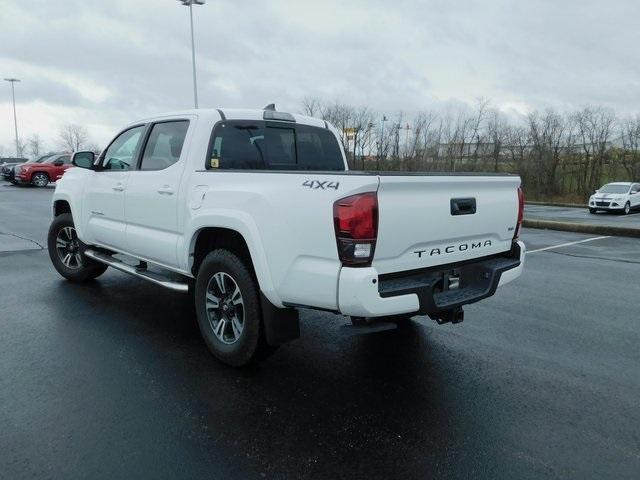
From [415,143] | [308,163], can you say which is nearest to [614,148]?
[415,143]

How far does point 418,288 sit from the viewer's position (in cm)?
311

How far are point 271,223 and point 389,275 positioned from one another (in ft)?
2.72

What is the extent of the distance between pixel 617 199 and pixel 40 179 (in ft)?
97.4

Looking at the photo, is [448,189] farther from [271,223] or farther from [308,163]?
[308,163]

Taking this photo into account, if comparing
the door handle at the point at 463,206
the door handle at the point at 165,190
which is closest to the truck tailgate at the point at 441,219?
the door handle at the point at 463,206

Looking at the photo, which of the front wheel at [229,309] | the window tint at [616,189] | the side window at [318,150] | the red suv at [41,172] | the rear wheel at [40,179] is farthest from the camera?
the rear wheel at [40,179]

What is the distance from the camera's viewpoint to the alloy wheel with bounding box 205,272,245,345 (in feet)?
12.3

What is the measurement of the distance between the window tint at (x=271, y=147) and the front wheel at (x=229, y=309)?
89 cm

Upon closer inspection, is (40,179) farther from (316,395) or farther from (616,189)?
(616,189)

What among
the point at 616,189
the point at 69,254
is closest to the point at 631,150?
the point at 616,189

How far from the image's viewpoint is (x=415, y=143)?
48812mm

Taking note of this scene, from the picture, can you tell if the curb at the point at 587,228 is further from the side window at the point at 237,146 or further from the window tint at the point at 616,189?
the window tint at the point at 616,189

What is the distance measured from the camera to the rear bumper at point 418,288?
9.52 feet

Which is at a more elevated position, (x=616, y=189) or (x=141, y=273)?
(x=616, y=189)
